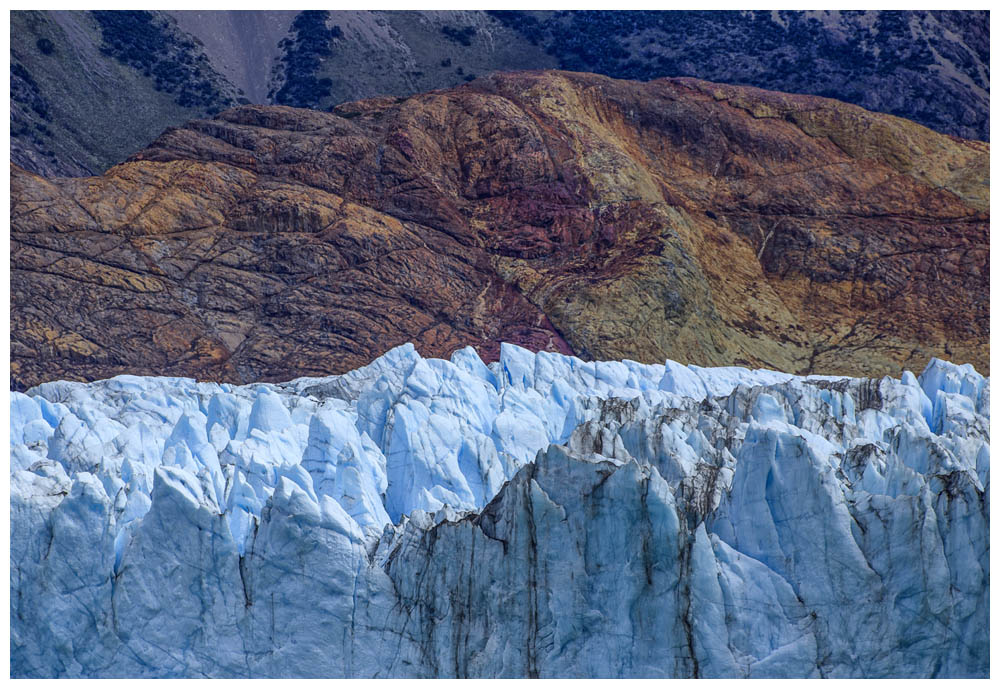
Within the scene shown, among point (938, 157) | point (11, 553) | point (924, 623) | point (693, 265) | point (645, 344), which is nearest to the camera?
point (924, 623)

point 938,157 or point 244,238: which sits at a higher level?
point 938,157

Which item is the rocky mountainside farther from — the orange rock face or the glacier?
the glacier

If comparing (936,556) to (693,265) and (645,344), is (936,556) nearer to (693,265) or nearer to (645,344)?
(645,344)

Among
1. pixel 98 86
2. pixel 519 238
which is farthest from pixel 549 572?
pixel 98 86

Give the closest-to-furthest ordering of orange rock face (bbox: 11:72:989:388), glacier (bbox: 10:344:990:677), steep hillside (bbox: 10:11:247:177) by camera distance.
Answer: glacier (bbox: 10:344:990:677) → orange rock face (bbox: 11:72:989:388) → steep hillside (bbox: 10:11:247:177)

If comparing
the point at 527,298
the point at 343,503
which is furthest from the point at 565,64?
the point at 343,503

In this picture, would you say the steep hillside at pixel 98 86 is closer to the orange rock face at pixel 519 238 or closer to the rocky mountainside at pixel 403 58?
the rocky mountainside at pixel 403 58

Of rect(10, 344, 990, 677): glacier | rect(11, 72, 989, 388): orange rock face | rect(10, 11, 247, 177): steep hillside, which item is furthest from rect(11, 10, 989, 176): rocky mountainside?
rect(10, 344, 990, 677): glacier
